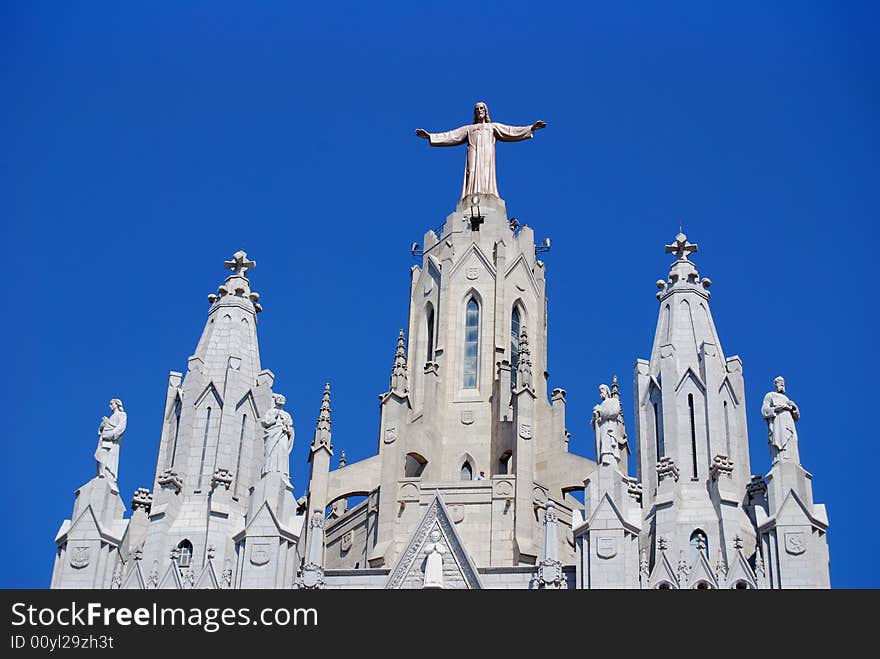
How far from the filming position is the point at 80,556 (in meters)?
42.6

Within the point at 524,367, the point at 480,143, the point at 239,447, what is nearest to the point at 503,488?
the point at 524,367

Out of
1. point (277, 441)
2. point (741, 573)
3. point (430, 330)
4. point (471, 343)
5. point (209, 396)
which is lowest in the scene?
point (741, 573)

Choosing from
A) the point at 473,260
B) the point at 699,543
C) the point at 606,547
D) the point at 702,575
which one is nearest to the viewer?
the point at 702,575

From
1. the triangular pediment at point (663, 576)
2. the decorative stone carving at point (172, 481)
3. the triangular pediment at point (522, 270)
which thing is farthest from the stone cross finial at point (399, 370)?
the triangular pediment at point (663, 576)

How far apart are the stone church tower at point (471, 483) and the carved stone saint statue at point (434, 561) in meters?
0.05

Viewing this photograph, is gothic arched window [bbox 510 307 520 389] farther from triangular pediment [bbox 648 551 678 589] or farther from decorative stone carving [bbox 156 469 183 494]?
triangular pediment [bbox 648 551 678 589]

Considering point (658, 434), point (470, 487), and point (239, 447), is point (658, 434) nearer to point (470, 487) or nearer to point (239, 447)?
point (470, 487)

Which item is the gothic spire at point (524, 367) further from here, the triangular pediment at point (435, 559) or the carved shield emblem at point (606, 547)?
the carved shield emblem at point (606, 547)

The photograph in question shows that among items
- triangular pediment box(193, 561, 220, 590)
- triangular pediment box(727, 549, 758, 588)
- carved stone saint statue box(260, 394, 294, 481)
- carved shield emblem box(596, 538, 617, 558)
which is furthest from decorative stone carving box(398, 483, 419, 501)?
triangular pediment box(727, 549, 758, 588)

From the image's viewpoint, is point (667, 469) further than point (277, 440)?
No

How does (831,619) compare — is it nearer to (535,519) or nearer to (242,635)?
(242,635)

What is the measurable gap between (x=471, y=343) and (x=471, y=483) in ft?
20.8

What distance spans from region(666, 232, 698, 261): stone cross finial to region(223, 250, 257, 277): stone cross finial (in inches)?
445

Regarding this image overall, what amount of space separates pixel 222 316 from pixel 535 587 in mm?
11862
